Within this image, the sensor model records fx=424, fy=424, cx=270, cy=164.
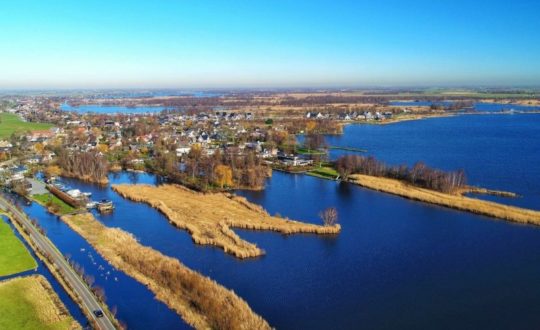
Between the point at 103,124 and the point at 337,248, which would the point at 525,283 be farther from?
Result: the point at 103,124

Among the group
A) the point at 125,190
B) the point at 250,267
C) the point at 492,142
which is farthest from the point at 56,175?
the point at 492,142

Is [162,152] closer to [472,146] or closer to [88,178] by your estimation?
[88,178]

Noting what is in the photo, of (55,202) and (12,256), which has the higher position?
(12,256)

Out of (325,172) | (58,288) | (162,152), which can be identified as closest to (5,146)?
(162,152)

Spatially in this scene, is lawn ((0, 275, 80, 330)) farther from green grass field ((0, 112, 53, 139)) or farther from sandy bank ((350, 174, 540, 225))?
green grass field ((0, 112, 53, 139))

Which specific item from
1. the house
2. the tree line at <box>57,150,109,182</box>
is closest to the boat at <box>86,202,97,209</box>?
the tree line at <box>57,150,109,182</box>
